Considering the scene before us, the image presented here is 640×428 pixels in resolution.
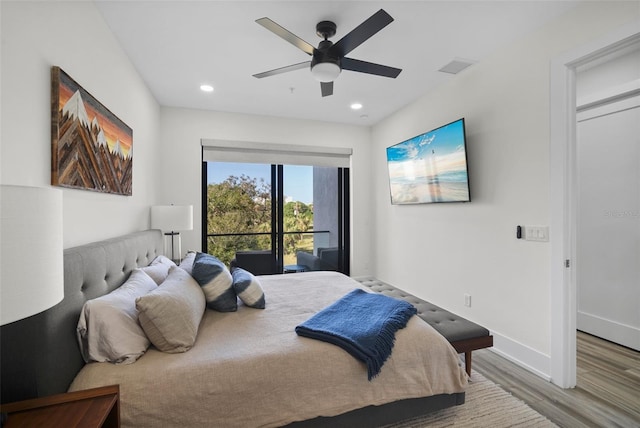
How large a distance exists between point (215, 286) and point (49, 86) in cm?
136

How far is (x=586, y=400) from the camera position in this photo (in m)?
1.94

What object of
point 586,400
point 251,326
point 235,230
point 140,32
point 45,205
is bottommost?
point 586,400

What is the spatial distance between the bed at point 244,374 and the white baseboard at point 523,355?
3.19ft

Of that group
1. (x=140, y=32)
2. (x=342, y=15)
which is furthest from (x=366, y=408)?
(x=140, y=32)

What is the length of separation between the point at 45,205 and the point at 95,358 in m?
0.98

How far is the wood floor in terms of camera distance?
178 cm

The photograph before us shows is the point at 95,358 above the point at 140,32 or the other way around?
the other way around

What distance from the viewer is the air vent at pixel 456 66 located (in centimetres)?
269

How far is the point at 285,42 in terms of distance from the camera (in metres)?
2.39

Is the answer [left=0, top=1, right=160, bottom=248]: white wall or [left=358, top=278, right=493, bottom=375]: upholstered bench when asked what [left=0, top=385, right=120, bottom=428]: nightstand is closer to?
[left=0, top=1, right=160, bottom=248]: white wall

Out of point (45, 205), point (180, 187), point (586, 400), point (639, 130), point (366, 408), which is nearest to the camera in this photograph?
point (45, 205)

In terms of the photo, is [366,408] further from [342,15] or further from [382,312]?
[342,15]

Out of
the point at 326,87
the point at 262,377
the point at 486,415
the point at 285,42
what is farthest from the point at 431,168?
the point at 262,377

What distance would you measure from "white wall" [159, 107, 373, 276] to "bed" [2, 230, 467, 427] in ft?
7.09
